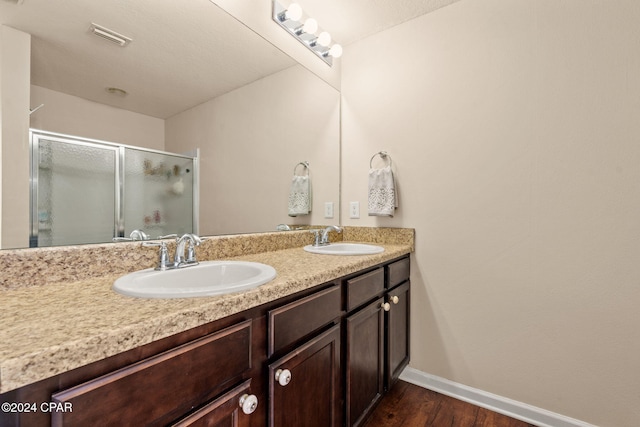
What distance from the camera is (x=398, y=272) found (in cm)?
163

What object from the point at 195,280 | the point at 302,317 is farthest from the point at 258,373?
the point at 195,280

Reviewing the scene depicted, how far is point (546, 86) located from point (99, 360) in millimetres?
1943

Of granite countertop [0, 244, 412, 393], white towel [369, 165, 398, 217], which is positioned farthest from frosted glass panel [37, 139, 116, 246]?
white towel [369, 165, 398, 217]

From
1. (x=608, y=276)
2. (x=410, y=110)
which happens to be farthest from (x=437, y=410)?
(x=410, y=110)

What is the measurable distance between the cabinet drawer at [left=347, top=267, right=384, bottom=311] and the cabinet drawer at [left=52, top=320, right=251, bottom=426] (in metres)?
0.54

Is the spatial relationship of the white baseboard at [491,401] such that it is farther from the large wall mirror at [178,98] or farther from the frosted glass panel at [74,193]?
the frosted glass panel at [74,193]

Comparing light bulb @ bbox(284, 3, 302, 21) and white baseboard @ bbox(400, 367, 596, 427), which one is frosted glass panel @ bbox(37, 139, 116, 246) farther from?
white baseboard @ bbox(400, 367, 596, 427)

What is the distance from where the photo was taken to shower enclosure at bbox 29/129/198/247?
2.80 feet

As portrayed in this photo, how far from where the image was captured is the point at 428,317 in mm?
1740

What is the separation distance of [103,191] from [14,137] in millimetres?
247

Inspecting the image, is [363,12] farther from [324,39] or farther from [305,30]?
[305,30]

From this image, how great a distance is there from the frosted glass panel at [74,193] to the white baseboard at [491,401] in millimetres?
1784

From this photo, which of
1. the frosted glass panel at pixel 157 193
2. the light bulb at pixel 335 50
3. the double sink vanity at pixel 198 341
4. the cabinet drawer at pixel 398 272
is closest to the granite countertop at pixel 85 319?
the double sink vanity at pixel 198 341

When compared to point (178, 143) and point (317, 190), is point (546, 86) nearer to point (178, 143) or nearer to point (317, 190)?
point (317, 190)
